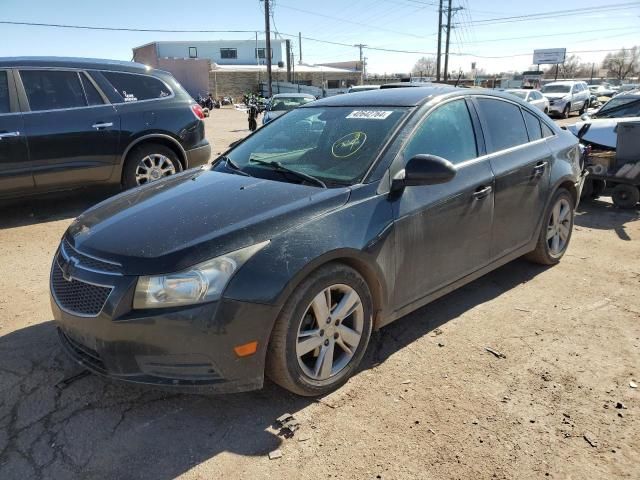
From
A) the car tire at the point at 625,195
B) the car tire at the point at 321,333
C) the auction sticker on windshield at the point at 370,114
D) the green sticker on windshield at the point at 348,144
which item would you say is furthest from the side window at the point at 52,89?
the car tire at the point at 625,195

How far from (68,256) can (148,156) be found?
4.32 m

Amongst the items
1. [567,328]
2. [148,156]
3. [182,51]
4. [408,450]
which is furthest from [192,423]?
[182,51]

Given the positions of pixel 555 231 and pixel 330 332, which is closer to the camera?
pixel 330 332

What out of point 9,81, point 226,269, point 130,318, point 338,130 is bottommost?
point 130,318

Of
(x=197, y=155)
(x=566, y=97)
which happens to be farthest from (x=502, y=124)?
(x=566, y=97)

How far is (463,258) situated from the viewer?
11.5ft

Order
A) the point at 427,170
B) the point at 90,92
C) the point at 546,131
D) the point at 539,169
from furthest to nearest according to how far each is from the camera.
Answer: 1. the point at 90,92
2. the point at 546,131
3. the point at 539,169
4. the point at 427,170

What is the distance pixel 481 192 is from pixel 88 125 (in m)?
4.98

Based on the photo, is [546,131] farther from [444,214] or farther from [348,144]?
[348,144]

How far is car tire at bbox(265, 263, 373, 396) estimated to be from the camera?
8.27 feet

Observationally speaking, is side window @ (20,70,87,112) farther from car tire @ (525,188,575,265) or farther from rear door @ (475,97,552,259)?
car tire @ (525,188,575,265)

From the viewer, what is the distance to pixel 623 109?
29.2 ft

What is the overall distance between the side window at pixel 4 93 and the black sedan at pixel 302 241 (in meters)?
3.54

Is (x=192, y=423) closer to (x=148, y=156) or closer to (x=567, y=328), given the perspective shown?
(x=567, y=328)
